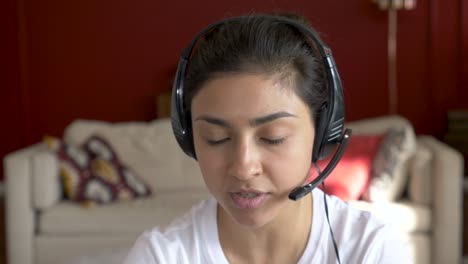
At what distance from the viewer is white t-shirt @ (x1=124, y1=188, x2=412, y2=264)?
1163 millimetres

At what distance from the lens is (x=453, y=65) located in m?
5.18

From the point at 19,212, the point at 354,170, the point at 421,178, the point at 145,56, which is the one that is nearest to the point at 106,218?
the point at 19,212

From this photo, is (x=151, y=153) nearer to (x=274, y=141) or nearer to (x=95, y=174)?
(x=95, y=174)

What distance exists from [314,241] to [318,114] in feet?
0.71

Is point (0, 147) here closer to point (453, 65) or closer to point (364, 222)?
point (453, 65)

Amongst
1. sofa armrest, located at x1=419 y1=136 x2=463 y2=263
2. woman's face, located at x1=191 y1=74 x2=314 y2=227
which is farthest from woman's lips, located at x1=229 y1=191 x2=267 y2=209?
sofa armrest, located at x1=419 y1=136 x2=463 y2=263

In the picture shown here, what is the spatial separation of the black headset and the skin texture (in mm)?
24

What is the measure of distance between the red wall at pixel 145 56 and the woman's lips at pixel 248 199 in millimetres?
4052

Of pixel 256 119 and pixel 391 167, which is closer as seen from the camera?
pixel 256 119

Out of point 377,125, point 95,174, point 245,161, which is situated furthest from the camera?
point 377,125

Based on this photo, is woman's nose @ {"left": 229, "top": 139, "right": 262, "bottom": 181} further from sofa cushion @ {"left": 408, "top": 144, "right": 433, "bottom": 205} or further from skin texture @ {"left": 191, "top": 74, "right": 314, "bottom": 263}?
sofa cushion @ {"left": 408, "top": 144, "right": 433, "bottom": 205}

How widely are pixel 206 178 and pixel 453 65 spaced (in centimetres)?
440

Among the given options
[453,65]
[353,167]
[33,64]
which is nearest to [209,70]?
[353,167]

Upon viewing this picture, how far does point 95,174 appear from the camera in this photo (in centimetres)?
393
